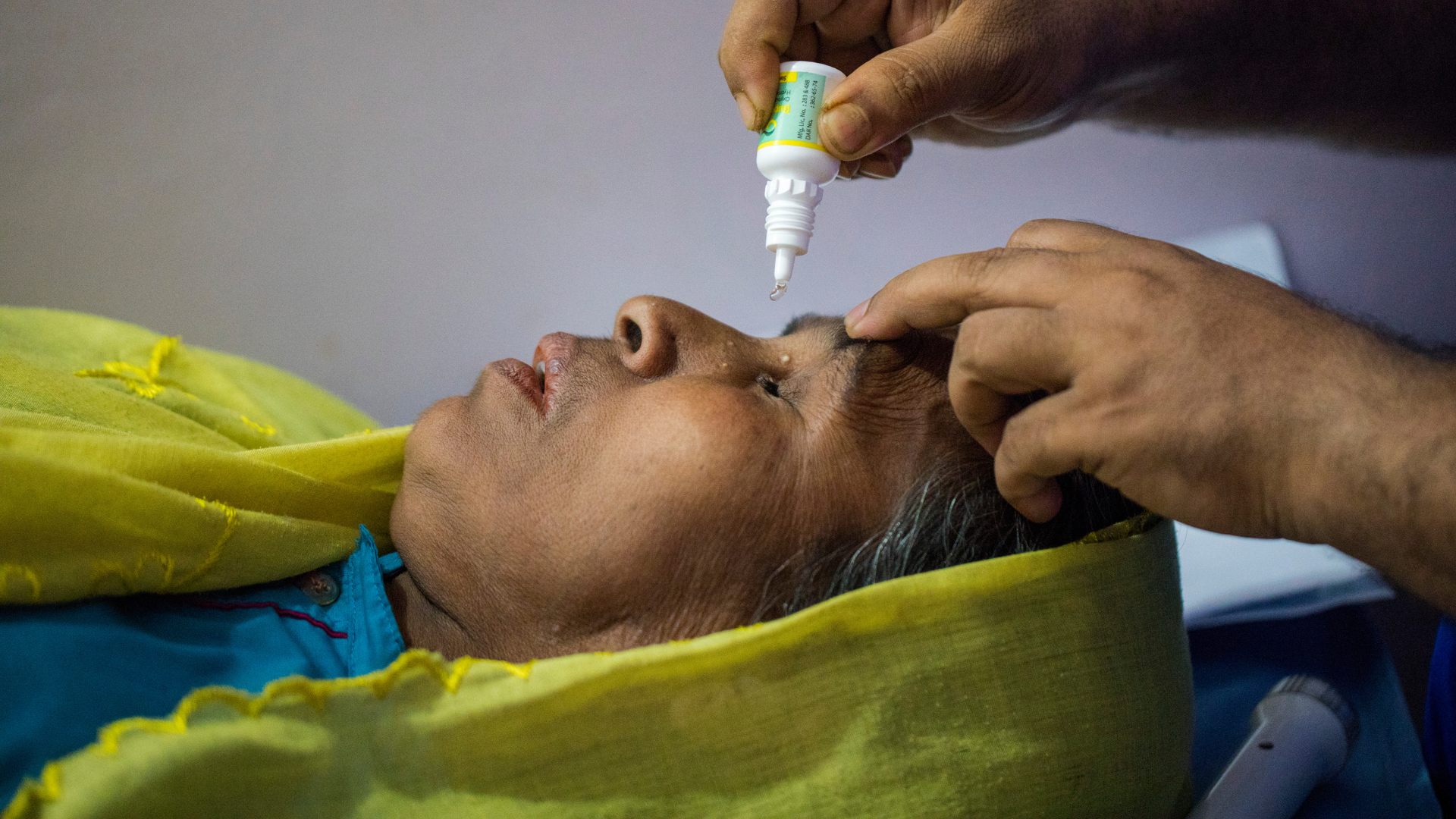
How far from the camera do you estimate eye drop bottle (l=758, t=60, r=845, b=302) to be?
1.03 metres

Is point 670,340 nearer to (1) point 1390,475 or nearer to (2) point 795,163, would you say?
(2) point 795,163

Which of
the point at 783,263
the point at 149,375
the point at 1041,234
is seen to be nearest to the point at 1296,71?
the point at 1041,234

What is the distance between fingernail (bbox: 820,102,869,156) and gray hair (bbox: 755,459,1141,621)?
0.39 meters

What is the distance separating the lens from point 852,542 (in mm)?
994

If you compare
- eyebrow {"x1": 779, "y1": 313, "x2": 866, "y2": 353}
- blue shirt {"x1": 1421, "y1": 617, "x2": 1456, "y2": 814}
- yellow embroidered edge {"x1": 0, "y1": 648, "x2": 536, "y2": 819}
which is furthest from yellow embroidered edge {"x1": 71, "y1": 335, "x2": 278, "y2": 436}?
blue shirt {"x1": 1421, "y1": 617, "x2": 1456, "y2": 814}

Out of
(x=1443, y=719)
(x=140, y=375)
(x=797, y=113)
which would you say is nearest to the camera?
(x=797, y=113)

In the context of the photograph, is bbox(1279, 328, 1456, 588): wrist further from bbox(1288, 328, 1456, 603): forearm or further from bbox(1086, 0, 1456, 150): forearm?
bbox(1086, 0, 1456, 150): forearm

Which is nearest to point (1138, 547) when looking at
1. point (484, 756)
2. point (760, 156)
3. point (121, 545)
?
point (760, 156)

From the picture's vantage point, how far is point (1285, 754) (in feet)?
3.85

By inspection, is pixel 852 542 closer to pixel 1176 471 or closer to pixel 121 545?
pixel 1176 471

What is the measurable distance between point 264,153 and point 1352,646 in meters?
2.53

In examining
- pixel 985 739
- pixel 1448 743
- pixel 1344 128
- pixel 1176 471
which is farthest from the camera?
pixel 1344 128

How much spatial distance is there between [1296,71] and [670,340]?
1384 millimetres

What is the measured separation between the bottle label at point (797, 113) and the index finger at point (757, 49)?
2 centimetres
